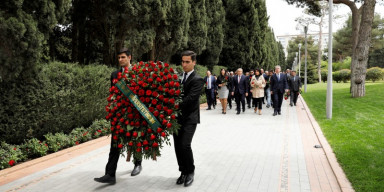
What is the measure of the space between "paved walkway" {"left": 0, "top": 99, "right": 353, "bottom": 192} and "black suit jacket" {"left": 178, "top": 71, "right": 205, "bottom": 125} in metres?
1.03

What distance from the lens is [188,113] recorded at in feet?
15.6

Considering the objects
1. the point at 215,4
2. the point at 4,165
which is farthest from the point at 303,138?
the point at 215,4

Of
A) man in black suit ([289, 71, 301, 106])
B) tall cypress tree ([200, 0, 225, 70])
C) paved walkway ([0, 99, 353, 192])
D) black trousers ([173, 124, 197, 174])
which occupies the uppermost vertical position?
tall cypress tree ([200, 0, 225, 70])

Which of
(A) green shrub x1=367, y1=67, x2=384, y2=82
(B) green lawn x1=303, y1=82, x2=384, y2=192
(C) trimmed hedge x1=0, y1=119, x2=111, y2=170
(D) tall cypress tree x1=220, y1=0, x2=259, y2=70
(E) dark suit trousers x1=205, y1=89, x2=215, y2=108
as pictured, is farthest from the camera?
(A) green shrub x1=367, y1=67, x2=384, y2=82

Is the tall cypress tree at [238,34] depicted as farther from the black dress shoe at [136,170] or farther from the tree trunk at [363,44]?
the black dress shoe at [136,170]

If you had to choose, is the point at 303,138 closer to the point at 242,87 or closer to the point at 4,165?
the point at 242,87

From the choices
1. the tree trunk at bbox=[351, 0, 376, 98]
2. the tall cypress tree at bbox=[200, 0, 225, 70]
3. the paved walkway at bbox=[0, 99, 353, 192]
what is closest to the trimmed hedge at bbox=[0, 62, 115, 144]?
the paved walkway at bbox=[0, 99, 353, 192]

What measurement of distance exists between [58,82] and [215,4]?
17.7 m

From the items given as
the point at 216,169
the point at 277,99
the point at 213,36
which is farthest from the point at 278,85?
the point at 213,36

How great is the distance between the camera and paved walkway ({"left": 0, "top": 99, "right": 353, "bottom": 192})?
4.83 m

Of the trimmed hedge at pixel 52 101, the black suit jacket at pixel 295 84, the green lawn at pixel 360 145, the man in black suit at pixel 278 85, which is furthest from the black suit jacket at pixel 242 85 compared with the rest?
the trimmed hedge at pixel 52 101

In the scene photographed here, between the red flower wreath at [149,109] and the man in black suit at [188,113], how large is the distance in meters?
0.24

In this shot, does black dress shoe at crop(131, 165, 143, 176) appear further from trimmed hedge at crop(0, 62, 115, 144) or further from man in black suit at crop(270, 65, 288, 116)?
man in black suit at crop(270, 65, 288, 116)

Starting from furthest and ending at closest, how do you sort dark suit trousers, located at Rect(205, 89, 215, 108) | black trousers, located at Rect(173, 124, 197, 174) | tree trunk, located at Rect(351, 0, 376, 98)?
tree trunk, located at Rect(351, 0, 376, 98)
dark suit trousers, located at Rect(205, 89, 215, 108)
black trousers, located at Rect(173, 124, 197, 174)
